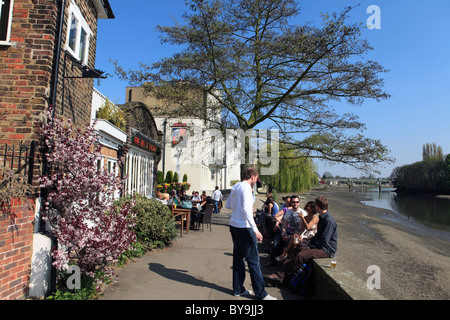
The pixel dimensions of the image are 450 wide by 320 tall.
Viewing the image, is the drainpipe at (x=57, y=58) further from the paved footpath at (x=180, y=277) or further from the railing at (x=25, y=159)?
the paved footpath at (x=180, y=277)

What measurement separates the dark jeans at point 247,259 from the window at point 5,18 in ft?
15.2

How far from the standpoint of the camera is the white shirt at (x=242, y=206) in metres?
4.00

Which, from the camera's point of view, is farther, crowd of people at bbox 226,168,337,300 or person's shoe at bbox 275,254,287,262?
person's shoe at bbox 275,254,287,262

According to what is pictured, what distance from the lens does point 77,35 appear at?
568 cm

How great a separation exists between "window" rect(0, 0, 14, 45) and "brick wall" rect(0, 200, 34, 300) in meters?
2.75

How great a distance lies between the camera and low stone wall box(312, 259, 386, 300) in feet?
10.4

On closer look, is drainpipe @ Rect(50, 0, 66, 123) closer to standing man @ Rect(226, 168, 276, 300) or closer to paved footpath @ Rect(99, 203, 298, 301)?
paved footpath @ Rect(99, 203, 298, 301)

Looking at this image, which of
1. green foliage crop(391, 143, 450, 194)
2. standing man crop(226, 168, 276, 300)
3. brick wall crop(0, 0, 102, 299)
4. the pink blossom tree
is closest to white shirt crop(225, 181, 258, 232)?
standing man crop(226, 168, 276, 300)

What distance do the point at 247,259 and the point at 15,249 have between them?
2.99 m

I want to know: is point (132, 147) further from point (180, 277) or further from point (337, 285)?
point (337, 285)

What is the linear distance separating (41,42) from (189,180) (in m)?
22.7
